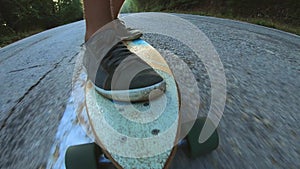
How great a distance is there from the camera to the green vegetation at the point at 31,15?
29.8 feet

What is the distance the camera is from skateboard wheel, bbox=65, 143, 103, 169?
693mm

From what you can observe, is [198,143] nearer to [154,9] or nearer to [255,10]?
[255,10]

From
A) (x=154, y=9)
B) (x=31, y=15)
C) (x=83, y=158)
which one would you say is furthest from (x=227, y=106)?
(x=154, y=9)

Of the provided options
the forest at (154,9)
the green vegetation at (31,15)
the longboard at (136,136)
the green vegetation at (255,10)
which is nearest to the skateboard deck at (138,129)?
the longboard at (136,136)

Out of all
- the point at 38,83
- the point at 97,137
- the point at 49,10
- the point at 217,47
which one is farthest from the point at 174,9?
the point at 97,137

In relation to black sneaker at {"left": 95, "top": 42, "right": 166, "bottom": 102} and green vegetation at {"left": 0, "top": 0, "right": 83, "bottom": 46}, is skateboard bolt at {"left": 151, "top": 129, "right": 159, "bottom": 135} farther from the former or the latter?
green vegetation at {"left": 0, "top": 0, "right": 83, "bottom": 46}

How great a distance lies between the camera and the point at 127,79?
0.77 m

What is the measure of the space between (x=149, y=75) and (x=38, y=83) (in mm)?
900

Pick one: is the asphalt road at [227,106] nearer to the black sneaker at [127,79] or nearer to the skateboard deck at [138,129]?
the skateboard deck at [138,129]

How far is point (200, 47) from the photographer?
1.94 meters

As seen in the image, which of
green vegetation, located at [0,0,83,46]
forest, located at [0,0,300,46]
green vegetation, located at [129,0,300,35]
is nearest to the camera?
green vegetation, located at [129,0,300,35]

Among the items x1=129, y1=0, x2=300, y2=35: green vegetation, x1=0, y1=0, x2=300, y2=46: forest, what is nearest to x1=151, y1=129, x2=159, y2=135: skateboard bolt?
x1=0, y1=0, x2=300, y2=46: forest

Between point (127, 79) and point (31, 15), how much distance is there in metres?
10.6

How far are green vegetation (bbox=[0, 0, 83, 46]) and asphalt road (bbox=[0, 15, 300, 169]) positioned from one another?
713cm
